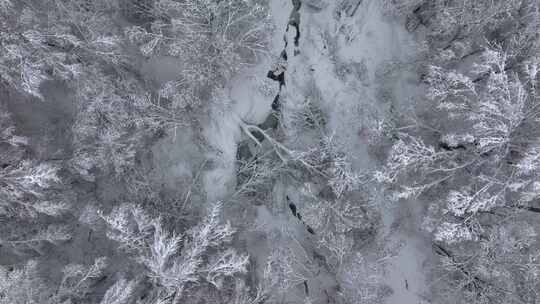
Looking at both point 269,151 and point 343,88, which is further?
point 343,88

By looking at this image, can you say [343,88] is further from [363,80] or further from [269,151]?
[269,151]

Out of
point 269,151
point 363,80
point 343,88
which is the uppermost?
point 363,80

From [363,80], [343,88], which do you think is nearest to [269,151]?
[343,88]

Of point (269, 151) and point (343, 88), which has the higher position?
point (343, 88)

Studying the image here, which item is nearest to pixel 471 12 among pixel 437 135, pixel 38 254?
pixel 437 135

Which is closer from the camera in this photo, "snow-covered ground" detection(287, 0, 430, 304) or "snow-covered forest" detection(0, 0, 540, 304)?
"snow-covered forest" detection(0, 0, 540, 304)

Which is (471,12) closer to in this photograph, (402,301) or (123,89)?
(402,301)
